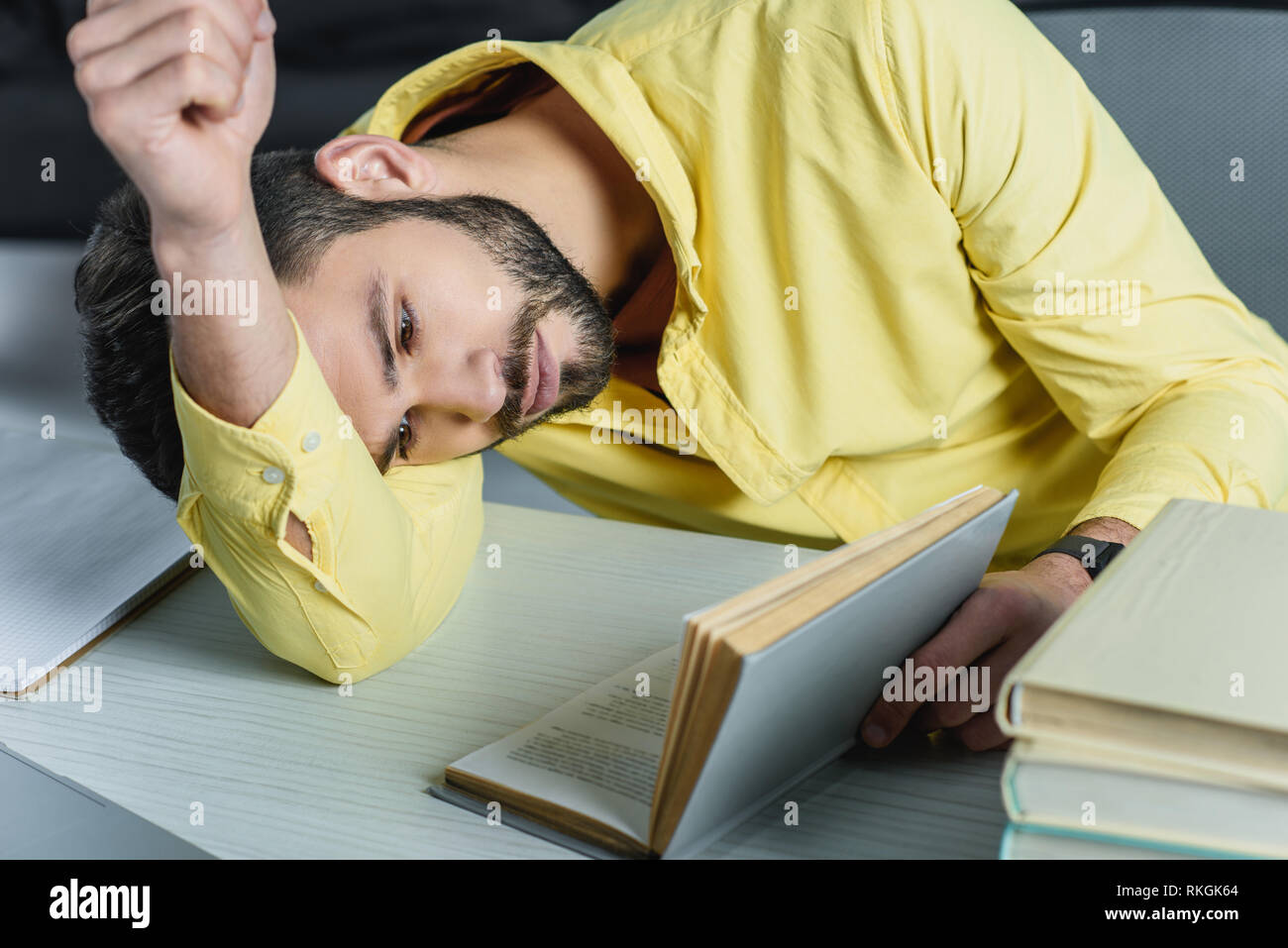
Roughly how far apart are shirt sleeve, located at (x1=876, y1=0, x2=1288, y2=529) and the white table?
343 mm

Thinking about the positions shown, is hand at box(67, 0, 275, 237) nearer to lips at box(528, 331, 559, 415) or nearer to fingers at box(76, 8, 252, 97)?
fingers at box(76, 8, 252, 97)

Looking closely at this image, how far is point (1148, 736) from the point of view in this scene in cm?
44

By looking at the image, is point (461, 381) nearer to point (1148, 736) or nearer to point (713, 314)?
point (713, 314)

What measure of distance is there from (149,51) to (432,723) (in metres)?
0.45

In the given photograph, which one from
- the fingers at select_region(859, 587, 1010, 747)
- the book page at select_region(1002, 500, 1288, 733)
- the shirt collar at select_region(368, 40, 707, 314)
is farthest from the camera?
the shirt collar at select_region(368, 40, 707, 314)

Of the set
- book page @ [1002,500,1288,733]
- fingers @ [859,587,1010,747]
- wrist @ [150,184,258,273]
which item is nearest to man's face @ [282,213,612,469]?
wrist @ [150,184,258,273]

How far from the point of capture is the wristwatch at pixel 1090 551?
834mm

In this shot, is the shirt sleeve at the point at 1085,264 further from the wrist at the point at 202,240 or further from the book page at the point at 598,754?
the wrist at the point at 202,240

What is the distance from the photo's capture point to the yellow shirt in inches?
38.8

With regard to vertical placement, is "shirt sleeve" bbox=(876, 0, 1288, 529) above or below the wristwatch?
above

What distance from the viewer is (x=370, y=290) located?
0.89 metres

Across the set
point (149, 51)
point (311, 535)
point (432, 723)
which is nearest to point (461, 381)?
point (311, 535)

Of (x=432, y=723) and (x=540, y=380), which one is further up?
(x=540, y=380)

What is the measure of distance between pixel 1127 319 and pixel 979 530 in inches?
20.3
